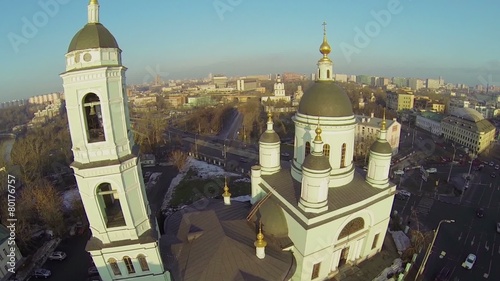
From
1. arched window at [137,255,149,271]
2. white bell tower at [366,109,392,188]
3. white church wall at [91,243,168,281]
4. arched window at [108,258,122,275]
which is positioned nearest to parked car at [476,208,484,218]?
white bell tower at [366,109,392,188]

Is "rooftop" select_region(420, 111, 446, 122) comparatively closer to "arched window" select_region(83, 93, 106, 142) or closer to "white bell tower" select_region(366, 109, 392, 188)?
"white bell tower" select_region(366, 109, 392, 188)

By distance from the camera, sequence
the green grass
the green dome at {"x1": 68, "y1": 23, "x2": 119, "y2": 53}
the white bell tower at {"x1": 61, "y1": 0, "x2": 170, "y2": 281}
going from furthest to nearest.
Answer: the green grass < the white bell tower at {"x1": 61, "y1": 0, "x2": 170, "y2": 281} < the green dome at {"x1": 68, "y1": 23, "x2": 119, "y2": 53}

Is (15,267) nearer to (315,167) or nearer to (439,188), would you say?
(315,167)

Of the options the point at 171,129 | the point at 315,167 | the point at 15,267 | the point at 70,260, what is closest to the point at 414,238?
the point at 315,167

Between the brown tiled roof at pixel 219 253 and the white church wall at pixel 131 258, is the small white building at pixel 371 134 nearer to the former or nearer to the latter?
the brown tiled roof at pixel 219 253

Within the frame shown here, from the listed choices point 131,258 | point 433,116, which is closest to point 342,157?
point 131,258

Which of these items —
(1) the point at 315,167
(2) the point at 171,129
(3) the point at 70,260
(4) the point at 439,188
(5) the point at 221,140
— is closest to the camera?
Result: (1) the point at 315,167
